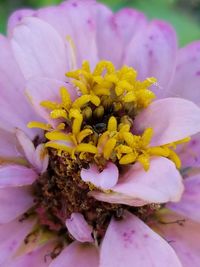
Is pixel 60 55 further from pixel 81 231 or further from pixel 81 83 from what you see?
pixel 81 231

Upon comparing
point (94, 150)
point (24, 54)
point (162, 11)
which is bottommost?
point (94, 150)

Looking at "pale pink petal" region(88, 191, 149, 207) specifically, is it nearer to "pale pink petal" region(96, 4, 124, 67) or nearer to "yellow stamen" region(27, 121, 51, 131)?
"yellow stamen" region(27, 121, 51, 131)

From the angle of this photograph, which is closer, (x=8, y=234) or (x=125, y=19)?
(x=8, y=234)

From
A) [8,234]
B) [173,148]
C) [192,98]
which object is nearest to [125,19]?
[192,98]

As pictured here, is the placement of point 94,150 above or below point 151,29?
below

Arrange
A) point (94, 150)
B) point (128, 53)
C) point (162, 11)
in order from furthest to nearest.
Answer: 1. point (162, 11)
2. point (128, 53)
3. point (94, 150)

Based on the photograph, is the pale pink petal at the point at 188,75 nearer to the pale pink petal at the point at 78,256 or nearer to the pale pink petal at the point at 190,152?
the pale pink petal at the point at 190,152

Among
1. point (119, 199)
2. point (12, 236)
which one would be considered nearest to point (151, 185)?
point (119, 199)
